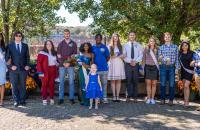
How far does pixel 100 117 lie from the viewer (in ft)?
31.2

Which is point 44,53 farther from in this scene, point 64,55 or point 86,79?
point 86,79

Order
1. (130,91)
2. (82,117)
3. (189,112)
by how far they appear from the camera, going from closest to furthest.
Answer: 1. (82,117)
2. (189,112)
3. (130,91)

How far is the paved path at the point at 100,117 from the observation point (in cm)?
872

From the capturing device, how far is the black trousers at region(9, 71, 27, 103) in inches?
432

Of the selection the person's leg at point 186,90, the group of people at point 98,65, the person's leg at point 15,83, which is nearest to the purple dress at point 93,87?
the group of people at point 98,65

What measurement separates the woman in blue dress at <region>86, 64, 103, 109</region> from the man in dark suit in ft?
5.40

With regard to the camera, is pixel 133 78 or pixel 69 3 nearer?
pixel 133 78

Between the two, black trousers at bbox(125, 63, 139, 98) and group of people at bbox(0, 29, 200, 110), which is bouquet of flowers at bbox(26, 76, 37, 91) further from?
black trousers at bbox(125, 63, 139, 98)

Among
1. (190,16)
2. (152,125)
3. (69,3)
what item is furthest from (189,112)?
(69,3)

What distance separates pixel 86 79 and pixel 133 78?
135cm

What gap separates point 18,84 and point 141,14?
4858mm

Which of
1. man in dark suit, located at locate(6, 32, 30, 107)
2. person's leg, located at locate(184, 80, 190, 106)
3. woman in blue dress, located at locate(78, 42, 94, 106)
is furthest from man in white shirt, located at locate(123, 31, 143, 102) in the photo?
man in dark suit, located at locate(6, 32, 30, 107)

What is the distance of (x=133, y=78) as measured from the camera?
451 inches

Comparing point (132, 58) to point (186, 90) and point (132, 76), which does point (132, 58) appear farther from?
point (186, 90)
